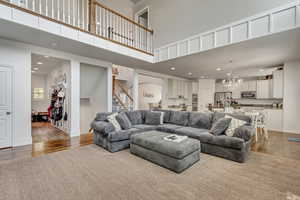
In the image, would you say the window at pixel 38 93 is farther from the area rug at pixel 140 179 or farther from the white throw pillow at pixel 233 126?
the white throw pillow at pixel 233 126

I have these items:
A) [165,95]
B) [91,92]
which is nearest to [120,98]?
[91,92]

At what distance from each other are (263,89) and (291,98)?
142 cm

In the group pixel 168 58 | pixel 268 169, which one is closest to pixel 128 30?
pixel 168 58

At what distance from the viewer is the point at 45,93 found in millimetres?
8266

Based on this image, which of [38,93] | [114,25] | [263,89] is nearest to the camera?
[114,25]

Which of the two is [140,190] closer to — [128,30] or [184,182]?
[184,182]

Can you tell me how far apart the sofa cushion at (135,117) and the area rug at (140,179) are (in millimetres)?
1654

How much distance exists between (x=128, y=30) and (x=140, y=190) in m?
5.27

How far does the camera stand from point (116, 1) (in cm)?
642

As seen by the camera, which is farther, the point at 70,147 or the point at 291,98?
the point at 291,98

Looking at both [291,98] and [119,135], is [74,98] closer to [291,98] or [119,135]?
[119,135]

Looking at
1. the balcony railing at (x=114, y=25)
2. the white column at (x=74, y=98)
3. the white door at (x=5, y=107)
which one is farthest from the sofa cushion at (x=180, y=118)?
the white door at (x=5, y=107)

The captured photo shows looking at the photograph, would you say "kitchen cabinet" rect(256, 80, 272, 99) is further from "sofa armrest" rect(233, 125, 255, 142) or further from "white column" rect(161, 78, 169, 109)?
"sofa armrest" rect(233, 125, 255, 142)

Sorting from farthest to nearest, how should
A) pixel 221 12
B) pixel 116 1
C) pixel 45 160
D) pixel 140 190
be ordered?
pixel 116 1, pixel 221 12, pixel 45 160, pixel 140 190
